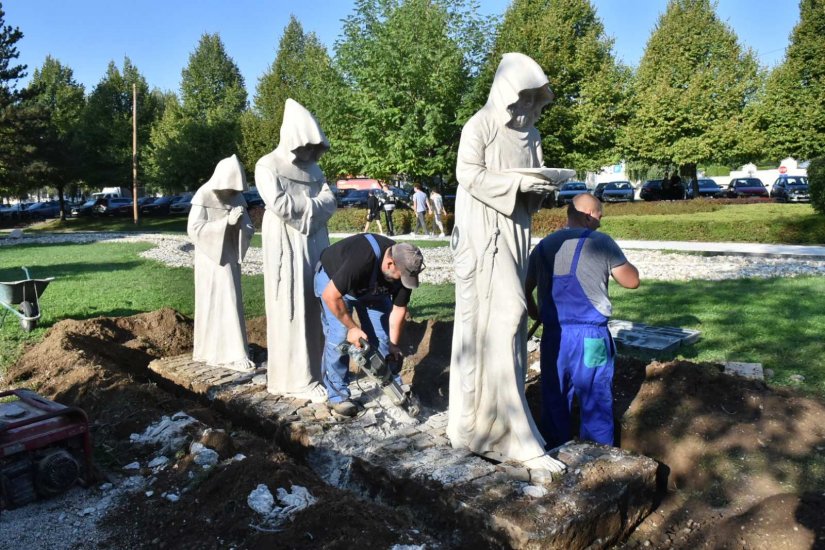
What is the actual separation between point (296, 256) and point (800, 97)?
98.4ft

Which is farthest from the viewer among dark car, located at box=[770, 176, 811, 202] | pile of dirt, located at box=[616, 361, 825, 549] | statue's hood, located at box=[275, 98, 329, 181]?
dark car, located at box=[770, 176, 811, 202]

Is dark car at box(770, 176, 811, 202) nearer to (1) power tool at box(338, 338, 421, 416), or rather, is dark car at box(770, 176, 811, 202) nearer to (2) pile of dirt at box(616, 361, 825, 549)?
(2) pile of dirt at box(616, 361, 825, 549)

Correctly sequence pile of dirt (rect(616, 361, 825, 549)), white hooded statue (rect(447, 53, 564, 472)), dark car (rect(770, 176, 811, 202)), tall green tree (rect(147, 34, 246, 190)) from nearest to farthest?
1. pile of dirt (rect(616, 361, 825, 549))
2. white hooded statue (rect(447, 53, 564, 472))
3. dark car (rect(770, 176, 811, 202))
4. tall green tree (rect(147, 34, 246, 190))

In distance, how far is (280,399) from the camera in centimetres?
544

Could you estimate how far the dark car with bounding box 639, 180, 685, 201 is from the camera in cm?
3294

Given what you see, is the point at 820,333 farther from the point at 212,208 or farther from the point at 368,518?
the point at 212,208

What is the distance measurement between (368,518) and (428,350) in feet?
11.8

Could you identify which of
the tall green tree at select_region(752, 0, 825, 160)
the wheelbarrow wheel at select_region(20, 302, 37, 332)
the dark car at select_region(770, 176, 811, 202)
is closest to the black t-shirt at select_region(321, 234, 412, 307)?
the wheelbarrow wheel at select_region(20, 302, 37, 332)

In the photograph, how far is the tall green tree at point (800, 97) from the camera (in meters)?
27.9

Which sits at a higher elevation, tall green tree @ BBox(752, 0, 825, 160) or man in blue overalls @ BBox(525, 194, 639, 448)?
tall green tree @ BBox(752, 0, 825, 160)

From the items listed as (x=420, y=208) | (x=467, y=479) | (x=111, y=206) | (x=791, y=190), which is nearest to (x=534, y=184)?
(x=467, y=479)

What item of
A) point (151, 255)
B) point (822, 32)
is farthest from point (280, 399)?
point (822, 32)

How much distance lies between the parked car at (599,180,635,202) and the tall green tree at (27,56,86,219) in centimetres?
2741

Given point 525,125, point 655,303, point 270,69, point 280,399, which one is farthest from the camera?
point 270,69
